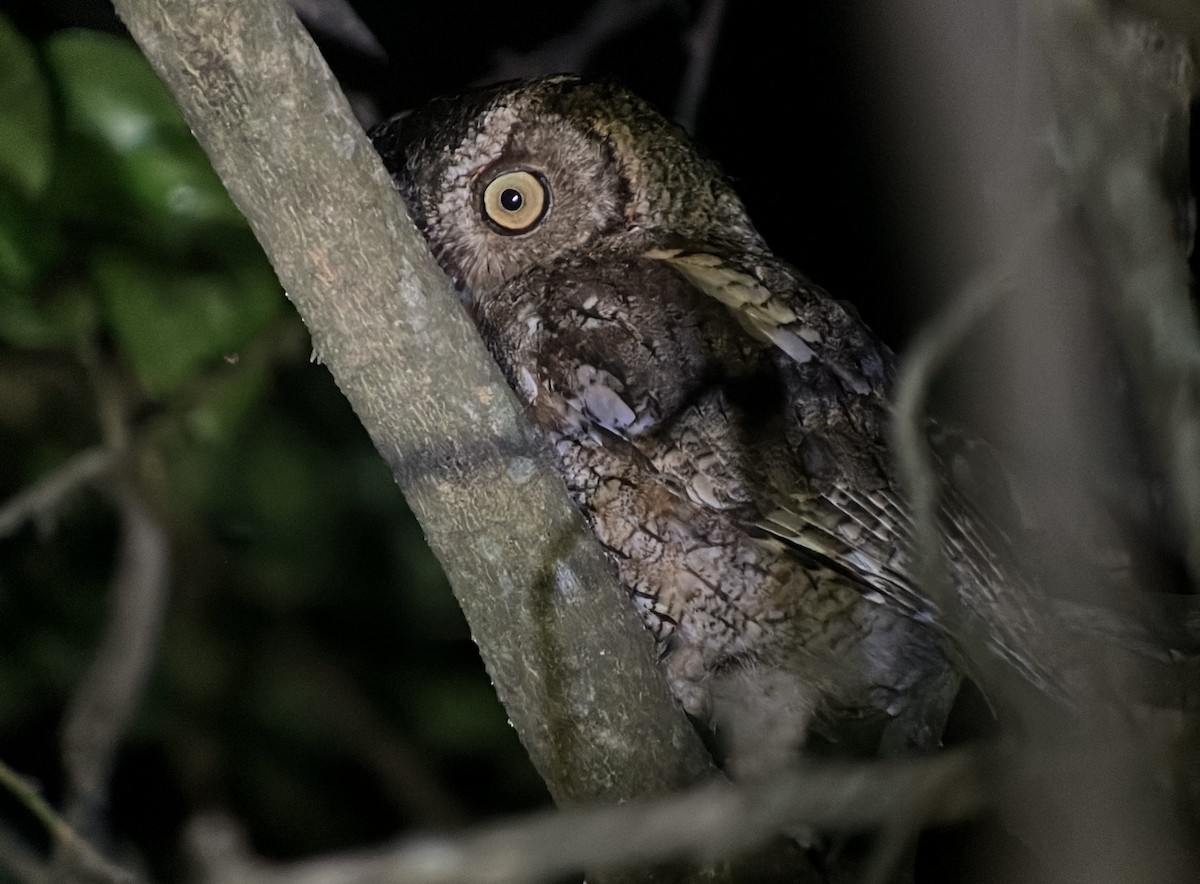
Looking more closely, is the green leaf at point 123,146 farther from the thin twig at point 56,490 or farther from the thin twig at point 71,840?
the thin twig at point 71,840

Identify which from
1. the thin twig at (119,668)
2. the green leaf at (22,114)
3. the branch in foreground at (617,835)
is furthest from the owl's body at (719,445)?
the branch in foreground at (617,835)

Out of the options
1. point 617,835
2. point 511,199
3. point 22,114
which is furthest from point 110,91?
point 617,835

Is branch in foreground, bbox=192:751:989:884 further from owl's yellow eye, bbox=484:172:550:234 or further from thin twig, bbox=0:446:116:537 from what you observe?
owl's yellow eye, bbox=484:172:550:234

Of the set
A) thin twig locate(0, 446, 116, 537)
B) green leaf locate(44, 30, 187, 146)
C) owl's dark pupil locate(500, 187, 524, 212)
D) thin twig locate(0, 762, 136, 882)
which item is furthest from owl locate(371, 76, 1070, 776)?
thin twig locate(0, 762, 136, 882)

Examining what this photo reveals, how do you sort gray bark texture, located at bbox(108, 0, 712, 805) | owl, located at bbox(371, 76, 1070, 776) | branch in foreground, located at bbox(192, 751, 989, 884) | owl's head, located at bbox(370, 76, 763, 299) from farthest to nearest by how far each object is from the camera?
owl's head, located at bbox(370, 76, 763, 299)
owl, located at bbox(371, 76, 1070, 776)
gray bark texture, located at bbox(108, 0, 712, 805)
branch in foreground, located at bbox(192, 751, 989, 884)

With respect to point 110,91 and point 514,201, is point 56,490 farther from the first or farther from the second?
point 514,201

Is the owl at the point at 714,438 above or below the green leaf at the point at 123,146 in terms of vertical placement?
below
